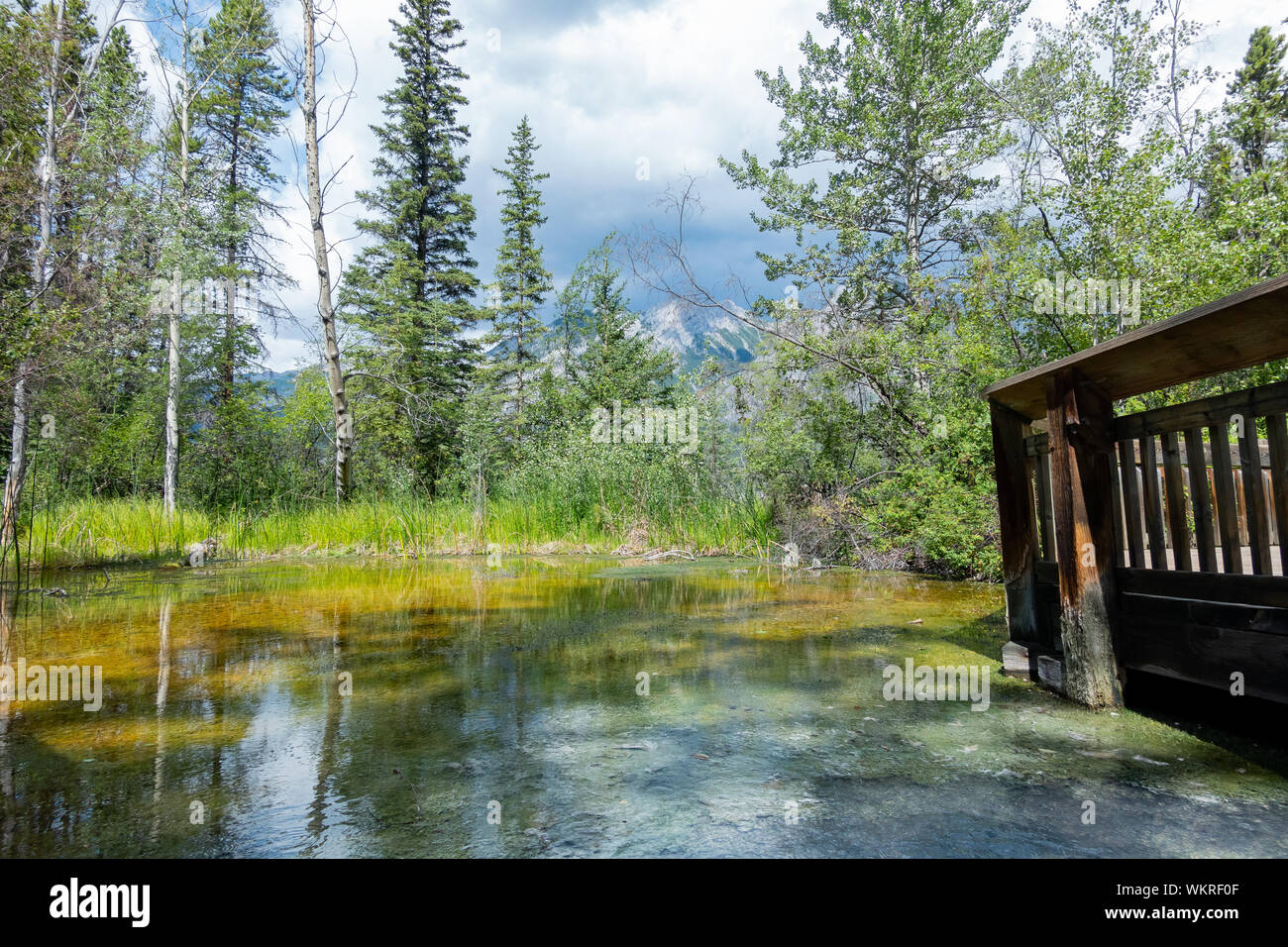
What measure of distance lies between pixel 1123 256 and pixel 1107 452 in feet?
16.2

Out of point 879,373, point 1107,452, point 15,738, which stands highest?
point 879,373

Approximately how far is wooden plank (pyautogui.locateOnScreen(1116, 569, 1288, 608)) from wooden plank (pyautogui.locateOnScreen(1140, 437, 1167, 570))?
0.08 metres

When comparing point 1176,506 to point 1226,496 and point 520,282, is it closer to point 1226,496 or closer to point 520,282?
point 1226,496

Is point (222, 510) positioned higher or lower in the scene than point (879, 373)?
lower

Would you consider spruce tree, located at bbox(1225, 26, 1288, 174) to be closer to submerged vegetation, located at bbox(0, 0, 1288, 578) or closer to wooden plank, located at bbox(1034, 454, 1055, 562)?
submerged vegetation, located at bbox(0, 0, 1288, 578)

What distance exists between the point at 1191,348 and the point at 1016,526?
4.95 ft

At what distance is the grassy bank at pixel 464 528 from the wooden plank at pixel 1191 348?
7.49 meters

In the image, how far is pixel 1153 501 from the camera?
3.06 m

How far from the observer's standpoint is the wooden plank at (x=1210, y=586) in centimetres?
241

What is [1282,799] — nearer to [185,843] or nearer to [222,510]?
[185,843]

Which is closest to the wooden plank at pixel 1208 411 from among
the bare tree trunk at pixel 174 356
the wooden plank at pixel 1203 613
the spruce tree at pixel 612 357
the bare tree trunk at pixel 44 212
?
the wooden plank at pixel 1203 613

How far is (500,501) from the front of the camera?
12.4 meters
